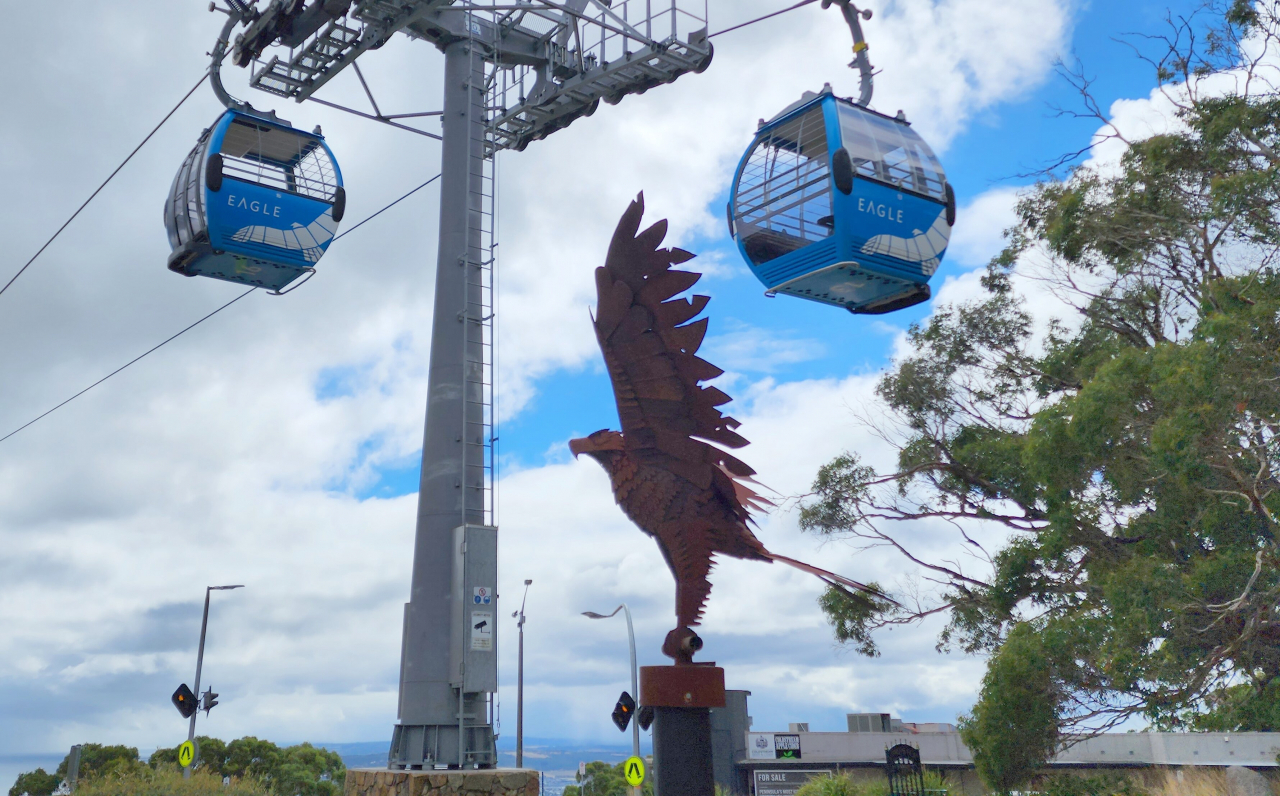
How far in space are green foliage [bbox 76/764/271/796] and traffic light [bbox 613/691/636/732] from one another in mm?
9663

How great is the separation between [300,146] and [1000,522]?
18.3m

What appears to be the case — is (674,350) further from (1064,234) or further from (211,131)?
(1064,234)

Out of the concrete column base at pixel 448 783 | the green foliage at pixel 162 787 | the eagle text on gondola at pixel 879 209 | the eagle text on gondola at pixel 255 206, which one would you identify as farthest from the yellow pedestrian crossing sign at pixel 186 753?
the eagle text on gondola at pixel 879 209

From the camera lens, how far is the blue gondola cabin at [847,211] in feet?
35.5

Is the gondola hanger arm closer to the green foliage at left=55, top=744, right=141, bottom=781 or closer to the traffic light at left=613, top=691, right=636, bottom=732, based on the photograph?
the traffic light at left=613, top=691, right=636, bottom=732

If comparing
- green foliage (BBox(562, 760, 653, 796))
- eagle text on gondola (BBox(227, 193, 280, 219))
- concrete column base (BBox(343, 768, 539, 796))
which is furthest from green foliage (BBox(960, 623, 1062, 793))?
green foliage (BBox(562, 760, 653, 796))

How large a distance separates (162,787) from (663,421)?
9.48 metres

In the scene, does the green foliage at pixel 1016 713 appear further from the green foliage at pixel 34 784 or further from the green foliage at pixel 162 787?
the green foliage at pixel 34 784

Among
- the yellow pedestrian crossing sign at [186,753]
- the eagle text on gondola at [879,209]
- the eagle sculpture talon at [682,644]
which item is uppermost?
the eagle text on gondola at [879,209]

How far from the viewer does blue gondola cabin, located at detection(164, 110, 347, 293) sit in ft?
48.9

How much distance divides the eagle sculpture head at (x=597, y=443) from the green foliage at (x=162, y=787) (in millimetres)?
7644

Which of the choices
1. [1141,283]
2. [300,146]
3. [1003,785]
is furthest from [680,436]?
[1141,283]

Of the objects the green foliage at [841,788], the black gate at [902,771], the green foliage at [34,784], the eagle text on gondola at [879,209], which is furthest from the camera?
the green foliage at [34,784]

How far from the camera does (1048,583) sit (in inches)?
894
